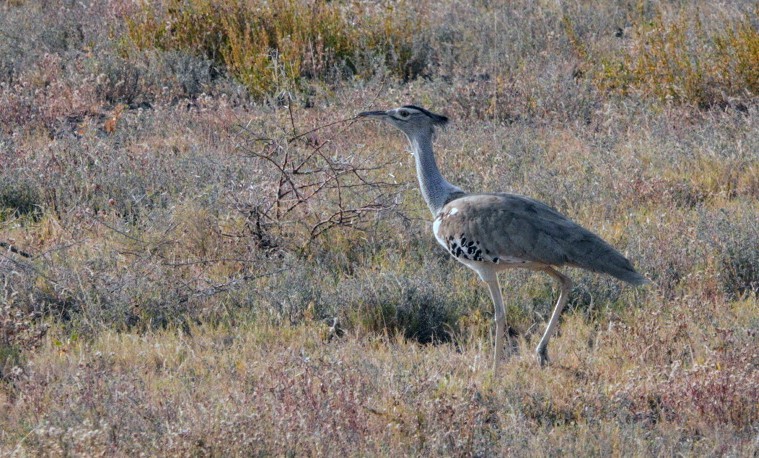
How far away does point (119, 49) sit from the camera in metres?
9.59

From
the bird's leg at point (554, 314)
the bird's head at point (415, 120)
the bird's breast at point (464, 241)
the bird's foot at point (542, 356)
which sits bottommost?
the bird's foot at point (542, 356)

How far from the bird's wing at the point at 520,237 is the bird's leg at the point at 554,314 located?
232 millimetres

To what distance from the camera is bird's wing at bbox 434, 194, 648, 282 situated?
4.66 meters

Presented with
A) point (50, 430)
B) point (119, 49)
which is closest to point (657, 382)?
point (50, 430)

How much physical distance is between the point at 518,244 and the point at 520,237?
0.11 feet

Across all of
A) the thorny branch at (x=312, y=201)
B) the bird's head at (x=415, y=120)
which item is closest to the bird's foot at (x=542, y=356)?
the bird's head at (x=415, y=120)

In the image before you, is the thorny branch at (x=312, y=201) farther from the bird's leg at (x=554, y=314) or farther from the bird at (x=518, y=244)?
the bird's leg at (x=554, y=314)

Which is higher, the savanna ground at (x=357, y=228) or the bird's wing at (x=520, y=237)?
the bird's wing at (x=520, y=237)

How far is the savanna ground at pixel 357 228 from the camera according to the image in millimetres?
4078

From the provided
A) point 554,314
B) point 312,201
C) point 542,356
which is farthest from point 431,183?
point 312,201

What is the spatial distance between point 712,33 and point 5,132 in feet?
19.2

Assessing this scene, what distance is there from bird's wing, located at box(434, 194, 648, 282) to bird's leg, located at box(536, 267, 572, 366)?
23 centimetres

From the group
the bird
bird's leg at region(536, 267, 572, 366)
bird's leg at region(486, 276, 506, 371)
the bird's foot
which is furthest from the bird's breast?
the bird's foot

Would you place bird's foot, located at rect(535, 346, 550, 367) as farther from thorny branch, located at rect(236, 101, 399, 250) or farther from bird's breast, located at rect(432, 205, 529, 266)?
thorny branch, located at rect(236, 101, 399, 250)
